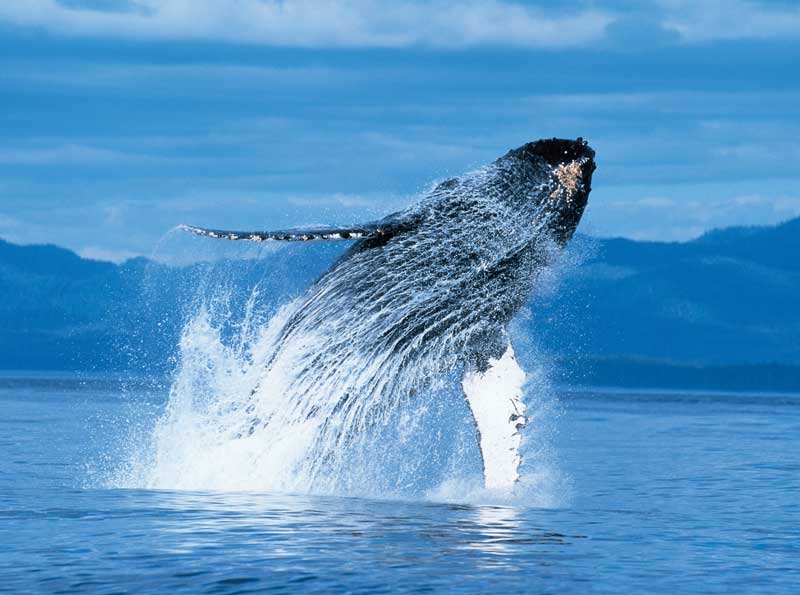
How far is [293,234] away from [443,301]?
182cm

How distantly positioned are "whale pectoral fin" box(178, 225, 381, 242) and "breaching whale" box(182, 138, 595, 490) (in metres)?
0.41

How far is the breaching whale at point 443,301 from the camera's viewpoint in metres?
13.7

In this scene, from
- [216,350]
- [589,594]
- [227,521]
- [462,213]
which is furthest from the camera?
[216,350]

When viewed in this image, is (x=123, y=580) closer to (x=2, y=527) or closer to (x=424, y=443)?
(x=2, y=527)

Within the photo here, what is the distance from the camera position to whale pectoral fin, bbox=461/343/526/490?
570 inches

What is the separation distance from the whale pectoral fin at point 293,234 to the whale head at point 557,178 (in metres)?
1.99

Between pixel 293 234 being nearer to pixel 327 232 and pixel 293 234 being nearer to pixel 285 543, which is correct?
pixel 327 232

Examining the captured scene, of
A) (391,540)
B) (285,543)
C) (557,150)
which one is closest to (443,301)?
(557,150)

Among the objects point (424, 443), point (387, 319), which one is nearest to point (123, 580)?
point (387, 319)

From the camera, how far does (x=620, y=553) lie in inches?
440

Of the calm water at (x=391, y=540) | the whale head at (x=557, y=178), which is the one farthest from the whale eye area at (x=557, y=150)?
the calm water at (x=391, y=540)

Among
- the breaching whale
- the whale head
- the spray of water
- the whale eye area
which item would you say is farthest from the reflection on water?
the whale eye area

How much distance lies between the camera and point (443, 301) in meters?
13.7

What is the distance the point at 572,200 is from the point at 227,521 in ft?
16.5
